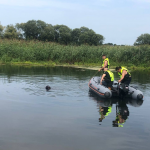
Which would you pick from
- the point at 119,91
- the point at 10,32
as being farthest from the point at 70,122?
the point at 10,32

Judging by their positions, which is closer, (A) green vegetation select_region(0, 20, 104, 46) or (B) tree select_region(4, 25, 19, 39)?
(B) tree select_region(4, 25, 19, 39)

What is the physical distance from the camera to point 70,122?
22.3 ft

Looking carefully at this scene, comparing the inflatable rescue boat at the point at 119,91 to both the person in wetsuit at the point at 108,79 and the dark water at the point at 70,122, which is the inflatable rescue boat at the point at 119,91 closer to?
the dark water at the point at 70,122

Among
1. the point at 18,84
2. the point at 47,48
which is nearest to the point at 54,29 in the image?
the point at 47,48

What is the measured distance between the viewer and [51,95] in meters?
10.5

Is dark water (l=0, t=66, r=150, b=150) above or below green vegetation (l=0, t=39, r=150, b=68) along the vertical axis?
below

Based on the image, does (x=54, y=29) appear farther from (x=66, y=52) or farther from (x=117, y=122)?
(x=117, y=122)

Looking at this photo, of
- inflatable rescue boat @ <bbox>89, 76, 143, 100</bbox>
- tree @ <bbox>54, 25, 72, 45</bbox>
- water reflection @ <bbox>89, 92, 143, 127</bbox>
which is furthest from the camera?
tree @ <bbox>54, 25, 72, 45</bbox>

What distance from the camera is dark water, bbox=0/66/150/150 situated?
533 cm

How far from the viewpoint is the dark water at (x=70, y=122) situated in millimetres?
5328

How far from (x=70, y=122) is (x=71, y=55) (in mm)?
21496

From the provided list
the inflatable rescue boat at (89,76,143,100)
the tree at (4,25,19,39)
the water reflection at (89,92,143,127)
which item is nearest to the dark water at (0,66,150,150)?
the water reflection at (89,92,143,127)

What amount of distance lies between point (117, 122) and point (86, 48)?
2204 cm

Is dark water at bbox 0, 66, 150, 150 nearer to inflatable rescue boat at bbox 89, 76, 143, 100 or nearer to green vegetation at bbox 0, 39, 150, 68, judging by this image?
inflatable rescue boat at bbox 89, 76, 143, 100
